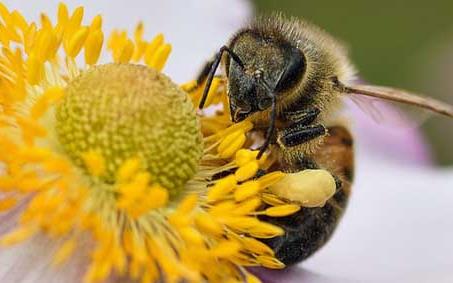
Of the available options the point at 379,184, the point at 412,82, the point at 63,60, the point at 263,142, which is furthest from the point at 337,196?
the point at 412,82

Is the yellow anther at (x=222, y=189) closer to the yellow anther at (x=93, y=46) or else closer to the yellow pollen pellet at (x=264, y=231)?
the yellow pollen pellet at (x=264, y=231)

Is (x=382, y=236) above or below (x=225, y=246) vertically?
below

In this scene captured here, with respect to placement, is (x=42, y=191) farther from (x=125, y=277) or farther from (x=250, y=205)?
(x=250, y=205)

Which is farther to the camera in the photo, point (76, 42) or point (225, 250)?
point (76, 42)

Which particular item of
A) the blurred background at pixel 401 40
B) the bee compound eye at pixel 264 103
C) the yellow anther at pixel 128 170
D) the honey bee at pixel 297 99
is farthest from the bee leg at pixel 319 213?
the blurred background at pixel 401 40

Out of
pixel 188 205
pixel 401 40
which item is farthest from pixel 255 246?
pixel 401 40

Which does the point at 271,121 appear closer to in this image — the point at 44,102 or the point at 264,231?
the point at 264,231
